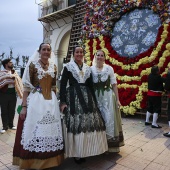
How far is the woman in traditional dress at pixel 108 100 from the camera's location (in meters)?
3.06

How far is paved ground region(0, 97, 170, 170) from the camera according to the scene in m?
2.74

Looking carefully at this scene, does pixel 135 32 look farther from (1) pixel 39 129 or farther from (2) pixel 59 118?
(1) pixel 39 129

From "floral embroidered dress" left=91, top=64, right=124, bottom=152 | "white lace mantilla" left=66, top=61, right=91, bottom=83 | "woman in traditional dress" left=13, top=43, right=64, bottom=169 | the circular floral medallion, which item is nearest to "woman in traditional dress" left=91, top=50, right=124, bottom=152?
"floral embroidered dress" left=91, top=64, right=124, bottom=152

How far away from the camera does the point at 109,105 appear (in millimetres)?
3137

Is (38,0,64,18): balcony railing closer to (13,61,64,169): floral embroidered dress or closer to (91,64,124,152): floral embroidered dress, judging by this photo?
(91,64,124,152): floral embroidered dress

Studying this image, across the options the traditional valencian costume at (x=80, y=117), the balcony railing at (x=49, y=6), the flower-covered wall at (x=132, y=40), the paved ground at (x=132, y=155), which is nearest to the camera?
the traditional valencian costume at (x=80, y=117)

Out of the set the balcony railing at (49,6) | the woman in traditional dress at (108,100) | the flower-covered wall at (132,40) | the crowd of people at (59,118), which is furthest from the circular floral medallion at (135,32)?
the balcony railing at (49,6)

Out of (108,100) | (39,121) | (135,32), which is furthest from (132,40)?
(39,121)

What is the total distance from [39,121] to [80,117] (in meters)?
0.54

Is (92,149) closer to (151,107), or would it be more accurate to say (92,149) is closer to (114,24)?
(151,107)

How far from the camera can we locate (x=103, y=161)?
2893 millimetres

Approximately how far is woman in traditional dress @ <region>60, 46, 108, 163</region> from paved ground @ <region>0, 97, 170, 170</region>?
0.77 ft

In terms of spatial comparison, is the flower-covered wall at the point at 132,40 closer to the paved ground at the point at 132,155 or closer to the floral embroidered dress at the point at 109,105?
the paved ground at the point at 132,155

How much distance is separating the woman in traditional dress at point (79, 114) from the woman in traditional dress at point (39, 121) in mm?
140
